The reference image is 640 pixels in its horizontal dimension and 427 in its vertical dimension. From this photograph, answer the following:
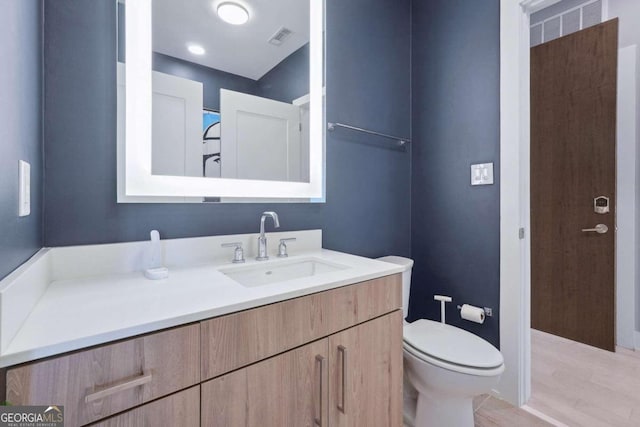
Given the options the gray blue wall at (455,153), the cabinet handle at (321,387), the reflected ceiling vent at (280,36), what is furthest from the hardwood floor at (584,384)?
the reflected ceiling vent at (280,36)

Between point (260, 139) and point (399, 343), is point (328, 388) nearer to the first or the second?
point (399, 343)

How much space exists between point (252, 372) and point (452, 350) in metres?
0.87

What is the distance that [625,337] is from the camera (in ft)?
6.63

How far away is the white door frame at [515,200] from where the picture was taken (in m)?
1.46

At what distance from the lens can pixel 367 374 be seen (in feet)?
3.26

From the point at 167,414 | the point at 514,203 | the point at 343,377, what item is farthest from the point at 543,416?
the point at 167,414

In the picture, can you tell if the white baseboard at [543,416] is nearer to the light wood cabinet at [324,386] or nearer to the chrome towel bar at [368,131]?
the light wood cabinet at [324,386]

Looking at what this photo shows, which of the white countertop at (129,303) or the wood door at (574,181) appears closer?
the white countertop at (129,303)

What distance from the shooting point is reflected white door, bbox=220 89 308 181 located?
125 cm

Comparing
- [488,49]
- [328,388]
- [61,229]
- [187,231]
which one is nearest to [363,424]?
[328,388]

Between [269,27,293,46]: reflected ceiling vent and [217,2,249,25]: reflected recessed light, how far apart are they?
137mm

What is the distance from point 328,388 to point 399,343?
36cm

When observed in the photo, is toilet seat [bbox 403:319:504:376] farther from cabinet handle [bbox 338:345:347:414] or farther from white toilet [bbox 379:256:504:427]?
cabinet handle [bbox 338:345:347:414]

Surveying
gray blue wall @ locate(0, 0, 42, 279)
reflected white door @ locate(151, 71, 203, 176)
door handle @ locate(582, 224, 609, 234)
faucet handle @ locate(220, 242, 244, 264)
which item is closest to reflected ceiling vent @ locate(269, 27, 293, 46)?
reflected white door @ locate(151, 71, 203, 176)
